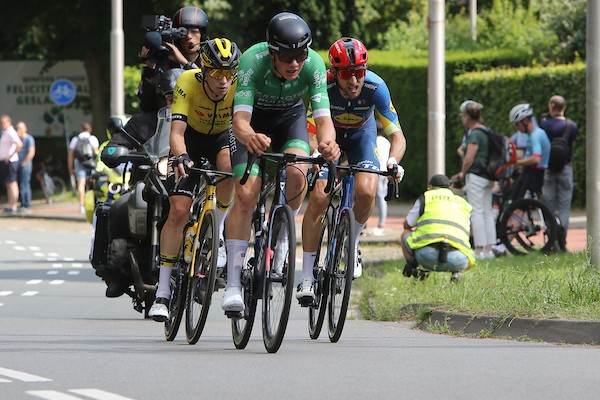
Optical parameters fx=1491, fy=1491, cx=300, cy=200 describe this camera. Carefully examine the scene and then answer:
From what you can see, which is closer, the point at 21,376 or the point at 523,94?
the point at 21,376

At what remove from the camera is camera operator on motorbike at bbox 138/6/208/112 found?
1127 cm

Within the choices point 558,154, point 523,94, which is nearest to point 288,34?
point 558,154

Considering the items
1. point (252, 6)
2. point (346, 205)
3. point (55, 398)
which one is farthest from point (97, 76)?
point (55, 398)

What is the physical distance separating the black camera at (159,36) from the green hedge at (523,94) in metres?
15.2

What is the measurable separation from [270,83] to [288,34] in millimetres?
422

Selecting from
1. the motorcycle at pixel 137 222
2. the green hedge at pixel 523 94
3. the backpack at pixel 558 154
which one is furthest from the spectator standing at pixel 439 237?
the green hedge at pixel 523 94

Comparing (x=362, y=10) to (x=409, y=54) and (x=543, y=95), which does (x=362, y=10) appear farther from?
(x=543, y=95)

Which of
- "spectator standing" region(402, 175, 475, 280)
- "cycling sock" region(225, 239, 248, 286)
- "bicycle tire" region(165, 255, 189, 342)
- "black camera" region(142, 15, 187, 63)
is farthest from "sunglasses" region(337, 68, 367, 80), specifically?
"spectator standing" region(402, 175, 475, 280)

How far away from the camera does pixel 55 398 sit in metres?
6.86

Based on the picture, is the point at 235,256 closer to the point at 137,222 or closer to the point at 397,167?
the point at 397,167

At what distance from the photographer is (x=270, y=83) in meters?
8.99

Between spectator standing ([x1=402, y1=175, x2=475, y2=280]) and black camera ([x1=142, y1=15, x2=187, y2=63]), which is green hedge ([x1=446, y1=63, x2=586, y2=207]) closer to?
spectator standing ([x1=402, y1=175, x2=475, y2=280])

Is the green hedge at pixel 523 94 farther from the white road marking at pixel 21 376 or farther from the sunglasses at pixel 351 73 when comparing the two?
the white road marking at pixel 21 376

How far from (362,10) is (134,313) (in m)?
30.1
